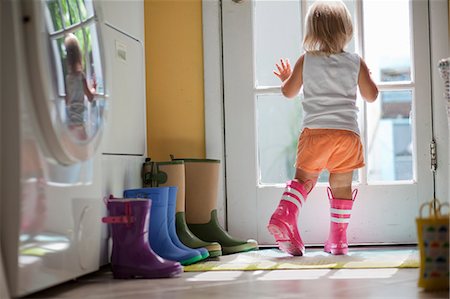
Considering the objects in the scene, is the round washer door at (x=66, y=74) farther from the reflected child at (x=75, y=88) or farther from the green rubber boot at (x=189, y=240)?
the green rubber boot at (x=189, y=240)

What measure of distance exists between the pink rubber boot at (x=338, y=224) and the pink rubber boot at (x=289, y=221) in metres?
0.12

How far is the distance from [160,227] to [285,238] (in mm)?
464

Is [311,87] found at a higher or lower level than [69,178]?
higher

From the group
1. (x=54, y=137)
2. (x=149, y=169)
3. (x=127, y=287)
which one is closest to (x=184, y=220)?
(x=149, y=169)

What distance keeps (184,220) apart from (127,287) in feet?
1.97

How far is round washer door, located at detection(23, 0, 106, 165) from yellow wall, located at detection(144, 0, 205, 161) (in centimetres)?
69

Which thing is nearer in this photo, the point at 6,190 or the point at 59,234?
the point at 6,190

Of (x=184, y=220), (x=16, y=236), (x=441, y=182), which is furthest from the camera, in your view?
(x=441, y=182)

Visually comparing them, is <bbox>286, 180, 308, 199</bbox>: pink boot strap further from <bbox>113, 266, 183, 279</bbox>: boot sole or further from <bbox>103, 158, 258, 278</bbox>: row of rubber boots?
<bbox>113, 266, 183, 279</bbox>: boot sole

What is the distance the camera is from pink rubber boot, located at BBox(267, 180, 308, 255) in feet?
8.49

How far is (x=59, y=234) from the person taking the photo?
78.4 inches

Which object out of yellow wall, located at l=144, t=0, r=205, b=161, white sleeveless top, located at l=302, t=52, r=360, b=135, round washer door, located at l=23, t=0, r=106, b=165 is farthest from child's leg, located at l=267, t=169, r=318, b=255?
round washer door, located at l=23, t=0, r=106, b=165

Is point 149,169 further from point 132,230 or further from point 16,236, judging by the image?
point 16,236

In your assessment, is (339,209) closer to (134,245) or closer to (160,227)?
(160,227)
